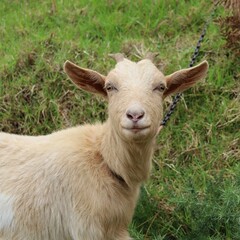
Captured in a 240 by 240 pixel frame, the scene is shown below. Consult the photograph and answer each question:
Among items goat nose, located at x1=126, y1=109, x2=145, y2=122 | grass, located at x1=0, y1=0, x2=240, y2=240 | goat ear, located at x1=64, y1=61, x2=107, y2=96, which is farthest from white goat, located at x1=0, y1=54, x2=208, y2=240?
grass, located at x1=0, y1=0, x2=240, y2=240

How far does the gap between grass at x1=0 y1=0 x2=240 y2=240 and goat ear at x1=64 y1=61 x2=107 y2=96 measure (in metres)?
1.15

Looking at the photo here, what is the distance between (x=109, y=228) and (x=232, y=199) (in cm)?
99

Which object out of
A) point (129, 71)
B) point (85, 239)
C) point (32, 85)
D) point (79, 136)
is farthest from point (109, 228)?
point (32, 85)

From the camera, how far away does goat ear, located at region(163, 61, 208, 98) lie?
4.46m

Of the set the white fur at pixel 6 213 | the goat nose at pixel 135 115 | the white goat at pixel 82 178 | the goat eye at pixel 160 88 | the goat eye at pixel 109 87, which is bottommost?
the white fur at pixel 6 213

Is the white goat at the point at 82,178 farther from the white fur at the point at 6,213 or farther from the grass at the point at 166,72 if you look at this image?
the grass at the point at 166,72

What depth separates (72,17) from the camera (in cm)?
762

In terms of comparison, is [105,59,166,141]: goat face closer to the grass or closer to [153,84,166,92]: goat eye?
[153,84,166,92]: goat eye

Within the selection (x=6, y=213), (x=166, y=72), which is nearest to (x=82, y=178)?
(x=6, y=213)

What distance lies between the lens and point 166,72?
21.9ft

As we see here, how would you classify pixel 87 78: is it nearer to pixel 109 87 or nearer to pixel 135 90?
pixel 109 87

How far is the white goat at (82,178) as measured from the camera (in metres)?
4.32

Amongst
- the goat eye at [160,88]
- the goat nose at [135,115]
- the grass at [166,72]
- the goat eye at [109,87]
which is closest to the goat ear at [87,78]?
the goat eye at [109,87]

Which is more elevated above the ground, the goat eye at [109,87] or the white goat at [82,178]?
the goat eye at [109,87]
